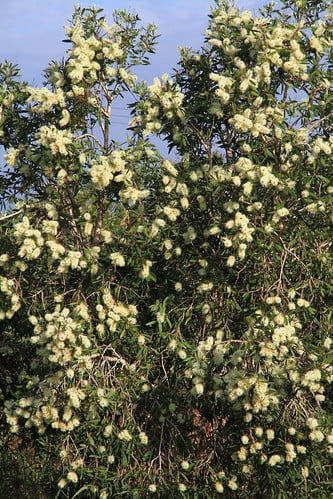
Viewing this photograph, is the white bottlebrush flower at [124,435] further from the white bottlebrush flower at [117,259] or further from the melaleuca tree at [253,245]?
the white bottlebrush flower at [117,259]

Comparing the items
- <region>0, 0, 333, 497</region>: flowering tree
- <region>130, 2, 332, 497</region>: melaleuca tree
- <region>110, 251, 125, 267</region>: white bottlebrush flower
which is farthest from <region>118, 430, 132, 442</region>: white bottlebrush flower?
<region>110, 251, 125, 267</region>: white bottlebrush flower

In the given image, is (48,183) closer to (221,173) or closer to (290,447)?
(221,173)

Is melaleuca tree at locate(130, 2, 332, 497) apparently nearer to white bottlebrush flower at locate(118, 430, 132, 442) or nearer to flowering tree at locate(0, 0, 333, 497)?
flowering tree at locate(0, 0, 333, 497)

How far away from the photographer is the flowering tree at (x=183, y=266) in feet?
15.6

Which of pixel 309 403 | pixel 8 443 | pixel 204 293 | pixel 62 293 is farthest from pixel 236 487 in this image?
pixel 8 443

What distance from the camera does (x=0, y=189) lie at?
5547 mm

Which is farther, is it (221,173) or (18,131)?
(18,131)

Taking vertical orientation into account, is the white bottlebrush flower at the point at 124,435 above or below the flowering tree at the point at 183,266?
below

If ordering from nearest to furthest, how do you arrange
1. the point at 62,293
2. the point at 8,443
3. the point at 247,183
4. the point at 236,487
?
1. the point at 247,183
2. the point at 236,487
3. the point at 62,293
4. the point at 8,443

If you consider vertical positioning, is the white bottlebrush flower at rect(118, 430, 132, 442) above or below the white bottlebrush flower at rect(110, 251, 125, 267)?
below

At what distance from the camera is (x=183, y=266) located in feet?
16.7

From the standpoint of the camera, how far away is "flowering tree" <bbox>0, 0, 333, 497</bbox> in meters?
4.76

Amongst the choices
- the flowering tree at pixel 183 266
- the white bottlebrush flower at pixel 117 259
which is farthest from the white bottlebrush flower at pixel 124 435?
the white bottlebrush flower at pixel 117 259

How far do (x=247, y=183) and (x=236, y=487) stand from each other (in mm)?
2000
